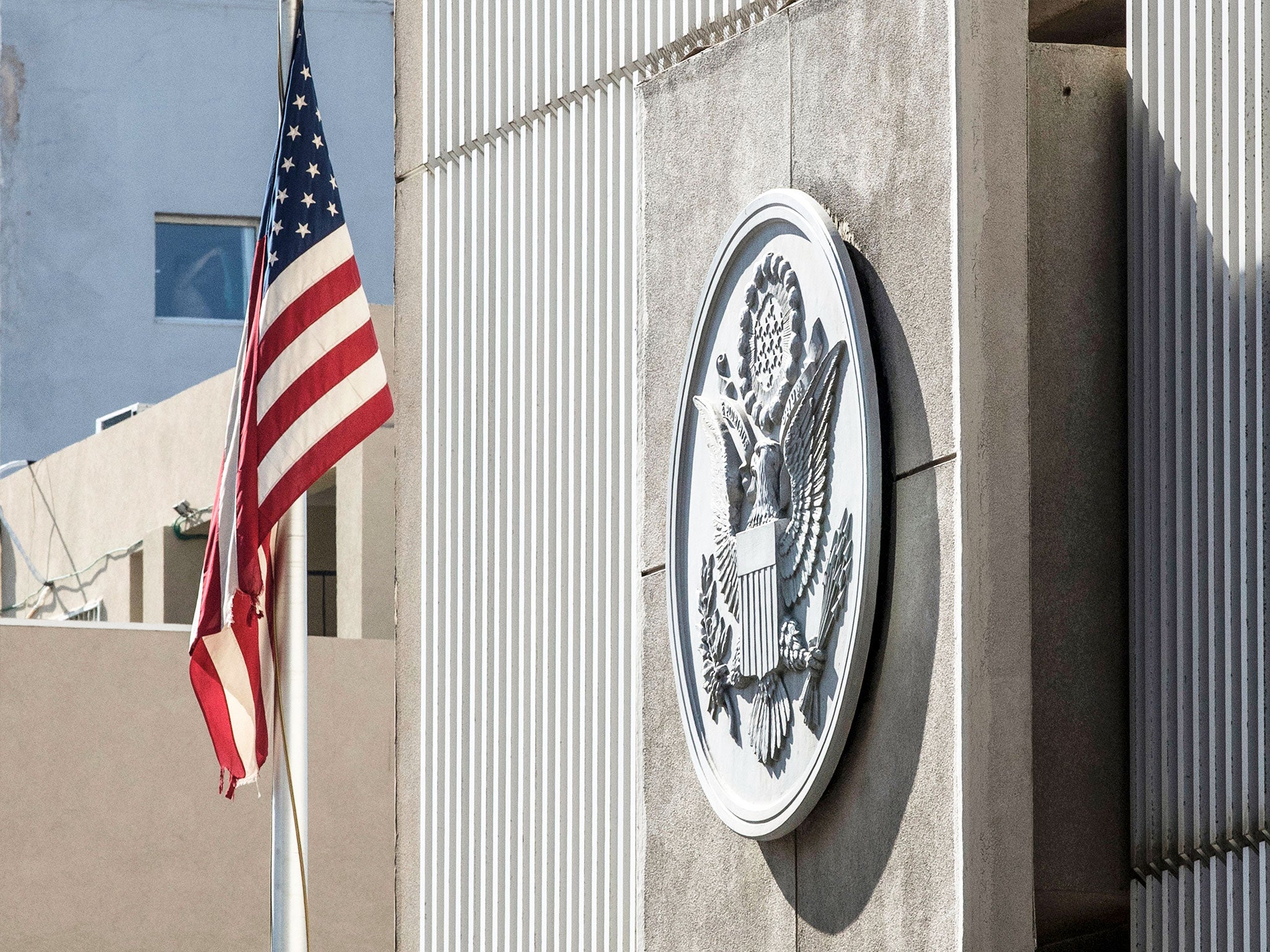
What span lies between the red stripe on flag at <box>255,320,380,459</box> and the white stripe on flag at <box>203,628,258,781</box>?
84 centimetres

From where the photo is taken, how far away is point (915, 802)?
19.8 ft

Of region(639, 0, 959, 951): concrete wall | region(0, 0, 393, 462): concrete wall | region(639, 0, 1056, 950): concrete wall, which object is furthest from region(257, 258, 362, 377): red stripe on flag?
region(0, 0, 393, 462): concrete wall

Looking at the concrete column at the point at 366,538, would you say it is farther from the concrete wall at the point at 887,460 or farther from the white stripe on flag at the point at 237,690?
the concrete wall at the point at 887,460

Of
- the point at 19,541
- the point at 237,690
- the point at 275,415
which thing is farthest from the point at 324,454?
the point at 19,541

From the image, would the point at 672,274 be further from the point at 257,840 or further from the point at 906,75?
the point at 257,840

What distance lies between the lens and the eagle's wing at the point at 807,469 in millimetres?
6504

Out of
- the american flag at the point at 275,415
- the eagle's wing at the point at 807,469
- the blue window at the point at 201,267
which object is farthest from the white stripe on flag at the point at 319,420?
the blue window at the point at 201,267

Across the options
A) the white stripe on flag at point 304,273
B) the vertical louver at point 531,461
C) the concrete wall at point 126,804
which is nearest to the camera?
the vertical louver at point 531,461

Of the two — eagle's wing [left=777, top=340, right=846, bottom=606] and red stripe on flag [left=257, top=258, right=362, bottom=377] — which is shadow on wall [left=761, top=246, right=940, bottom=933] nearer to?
eagle's wing [left=777, top=340, right=846, bottom=606]

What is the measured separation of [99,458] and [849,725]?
16.9 metres

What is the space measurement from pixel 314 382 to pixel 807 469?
3.65 m

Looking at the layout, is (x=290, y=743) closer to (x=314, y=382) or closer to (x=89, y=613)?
(x=314, y=382)

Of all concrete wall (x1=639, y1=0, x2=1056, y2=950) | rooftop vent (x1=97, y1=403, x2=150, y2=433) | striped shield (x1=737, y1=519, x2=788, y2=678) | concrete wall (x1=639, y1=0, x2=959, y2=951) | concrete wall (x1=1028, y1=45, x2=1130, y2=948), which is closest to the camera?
concrete wall (x1=639, y1=0, x2=1056, y2=950)

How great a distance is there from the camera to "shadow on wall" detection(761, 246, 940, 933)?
6.05m
